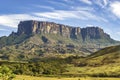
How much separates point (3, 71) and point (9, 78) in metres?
5.55

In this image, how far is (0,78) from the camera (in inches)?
3898

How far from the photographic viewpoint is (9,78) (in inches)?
3954

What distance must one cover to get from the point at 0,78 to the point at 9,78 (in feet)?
10.6

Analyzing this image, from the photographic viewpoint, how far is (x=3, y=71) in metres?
105

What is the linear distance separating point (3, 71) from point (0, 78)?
597 centimetres
